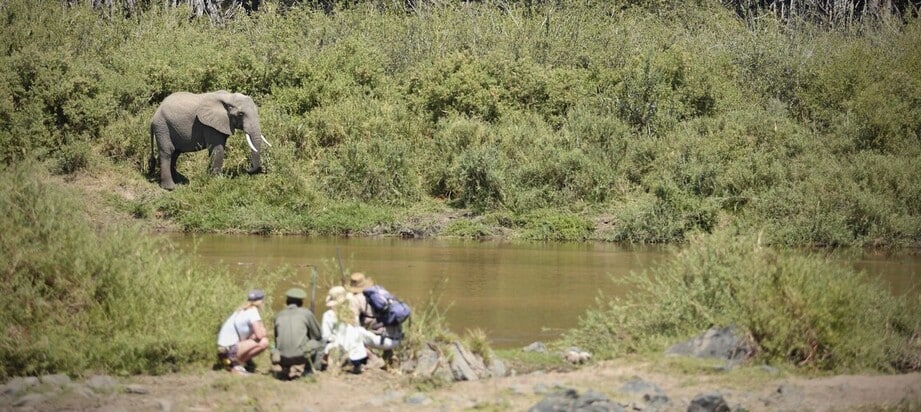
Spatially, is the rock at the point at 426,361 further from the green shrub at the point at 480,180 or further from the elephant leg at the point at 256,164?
the elephant leg at the point at 256,164

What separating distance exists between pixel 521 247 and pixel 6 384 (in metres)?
11.2

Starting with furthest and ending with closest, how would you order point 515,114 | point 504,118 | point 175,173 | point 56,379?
point 515,114
point 504,118
point 175,173
point 56,379

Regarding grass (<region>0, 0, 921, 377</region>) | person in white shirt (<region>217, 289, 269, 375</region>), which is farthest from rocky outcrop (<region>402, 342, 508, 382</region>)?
grass (<region>0, 0, 921, 377</region>)

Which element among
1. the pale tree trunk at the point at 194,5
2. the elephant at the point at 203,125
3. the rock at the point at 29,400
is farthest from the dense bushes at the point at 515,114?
the rock at the point at 29,400

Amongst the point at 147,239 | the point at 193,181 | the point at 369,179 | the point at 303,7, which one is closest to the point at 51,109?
the point at 193,181

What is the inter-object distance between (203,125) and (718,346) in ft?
45.8

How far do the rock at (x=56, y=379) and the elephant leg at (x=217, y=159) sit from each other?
42.3 feet

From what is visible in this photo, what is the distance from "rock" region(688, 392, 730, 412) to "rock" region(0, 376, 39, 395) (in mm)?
5309

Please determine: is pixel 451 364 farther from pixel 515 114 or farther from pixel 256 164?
pixel 515 114

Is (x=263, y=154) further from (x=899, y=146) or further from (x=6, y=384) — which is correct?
(x=6, y=384)

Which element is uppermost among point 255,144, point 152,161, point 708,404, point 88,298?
point 255,144

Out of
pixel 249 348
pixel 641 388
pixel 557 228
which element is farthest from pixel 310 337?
pixel 557 228

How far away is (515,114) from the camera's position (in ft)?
86.2

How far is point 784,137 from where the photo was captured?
24.2 m
